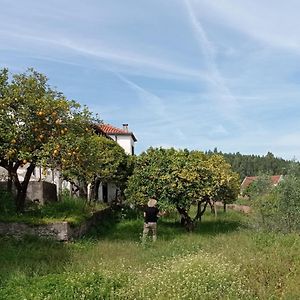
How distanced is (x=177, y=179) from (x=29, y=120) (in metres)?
7.25

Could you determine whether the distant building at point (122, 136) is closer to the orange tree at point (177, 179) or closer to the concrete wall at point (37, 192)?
the orange tree at point (177, 179)

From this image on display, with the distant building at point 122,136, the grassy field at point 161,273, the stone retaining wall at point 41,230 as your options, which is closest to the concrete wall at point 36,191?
the stone retaining wall at point 41,230

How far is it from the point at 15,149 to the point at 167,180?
23.9 ft

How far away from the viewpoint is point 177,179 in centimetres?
1997

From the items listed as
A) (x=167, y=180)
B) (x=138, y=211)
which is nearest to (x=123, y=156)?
(x=138, y=211)

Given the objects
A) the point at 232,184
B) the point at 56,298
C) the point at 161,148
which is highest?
the point at 161,148

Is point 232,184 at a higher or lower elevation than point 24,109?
lower

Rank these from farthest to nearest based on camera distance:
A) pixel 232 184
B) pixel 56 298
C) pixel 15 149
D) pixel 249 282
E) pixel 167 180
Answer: pixel 232 184 → pixel 167 180 → pixel 15 149 → pixel 249 282 → pixel 56 298

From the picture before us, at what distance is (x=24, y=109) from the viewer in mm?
15195

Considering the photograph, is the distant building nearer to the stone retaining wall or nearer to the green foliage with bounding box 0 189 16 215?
the green foliage with bounding box 0 189 16 215

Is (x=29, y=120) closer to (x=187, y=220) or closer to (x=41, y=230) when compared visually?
(x=41, y=230)

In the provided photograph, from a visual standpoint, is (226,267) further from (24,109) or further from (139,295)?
(24,109)

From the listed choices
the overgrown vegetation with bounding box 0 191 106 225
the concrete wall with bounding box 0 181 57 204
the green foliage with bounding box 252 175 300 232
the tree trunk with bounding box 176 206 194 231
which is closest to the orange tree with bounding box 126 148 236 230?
the tree trunk with bounding box 176 206 194 231

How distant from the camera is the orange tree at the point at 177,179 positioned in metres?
20.0
